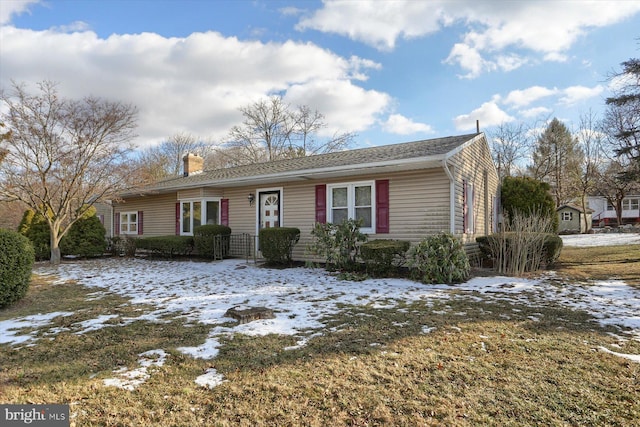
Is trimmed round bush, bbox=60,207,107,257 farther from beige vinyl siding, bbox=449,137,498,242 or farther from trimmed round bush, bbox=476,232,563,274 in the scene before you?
trimmed round bush, bbox=476,232,563,274

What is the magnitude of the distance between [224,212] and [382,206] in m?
6.30

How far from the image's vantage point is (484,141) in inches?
479

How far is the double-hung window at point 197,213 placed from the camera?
1294cm

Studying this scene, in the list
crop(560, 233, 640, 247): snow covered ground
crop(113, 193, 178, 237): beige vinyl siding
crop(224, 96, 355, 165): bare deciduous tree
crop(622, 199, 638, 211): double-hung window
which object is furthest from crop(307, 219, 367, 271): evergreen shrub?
crop(622, 199, 638, 211): double-hung window

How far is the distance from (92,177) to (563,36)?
15.6 m

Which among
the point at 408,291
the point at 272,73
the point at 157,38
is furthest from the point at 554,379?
the point at 272,73

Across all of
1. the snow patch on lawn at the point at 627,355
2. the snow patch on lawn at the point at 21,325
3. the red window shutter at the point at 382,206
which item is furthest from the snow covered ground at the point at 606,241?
the snow patch on lawn at the point at 21,325

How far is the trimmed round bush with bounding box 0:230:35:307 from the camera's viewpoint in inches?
210

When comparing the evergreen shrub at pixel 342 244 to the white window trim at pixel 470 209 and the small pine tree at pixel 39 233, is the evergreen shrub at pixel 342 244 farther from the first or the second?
the small pine tree at pixel 39 233

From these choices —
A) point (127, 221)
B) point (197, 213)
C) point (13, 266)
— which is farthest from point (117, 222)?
point (13, 266)

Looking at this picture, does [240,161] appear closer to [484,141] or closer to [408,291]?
[484,141]

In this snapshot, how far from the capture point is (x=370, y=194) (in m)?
9.91

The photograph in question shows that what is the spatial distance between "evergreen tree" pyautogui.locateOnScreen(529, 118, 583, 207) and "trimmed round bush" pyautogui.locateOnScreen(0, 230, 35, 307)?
3198cm

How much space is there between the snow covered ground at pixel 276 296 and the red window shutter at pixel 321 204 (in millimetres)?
1768
